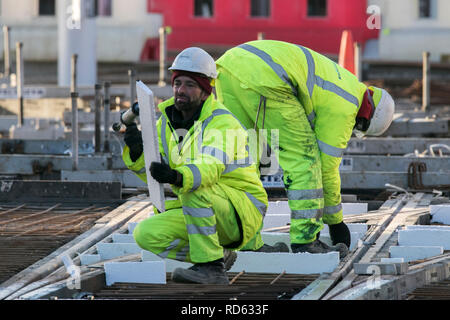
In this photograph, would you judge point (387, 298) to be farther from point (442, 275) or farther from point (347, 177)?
point (347, 177)

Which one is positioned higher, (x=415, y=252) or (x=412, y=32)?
(x=412, y=32)

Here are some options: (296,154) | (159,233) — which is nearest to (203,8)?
(296,154)

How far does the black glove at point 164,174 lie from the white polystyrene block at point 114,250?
1.45m

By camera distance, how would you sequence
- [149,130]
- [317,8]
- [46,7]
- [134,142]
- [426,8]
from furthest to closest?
[46,7], [317,8], [426,8], [134,142], [149,130]

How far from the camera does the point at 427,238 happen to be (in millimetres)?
8812

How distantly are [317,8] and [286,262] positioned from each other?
2686cm

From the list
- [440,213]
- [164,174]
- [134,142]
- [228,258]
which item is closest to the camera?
[164,174]

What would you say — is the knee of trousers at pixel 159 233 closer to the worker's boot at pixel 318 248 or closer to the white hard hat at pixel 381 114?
the worker's boot at pixel 318 248

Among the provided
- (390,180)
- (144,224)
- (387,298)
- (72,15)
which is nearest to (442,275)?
(387,298)

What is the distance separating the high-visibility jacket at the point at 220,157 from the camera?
7348 mm

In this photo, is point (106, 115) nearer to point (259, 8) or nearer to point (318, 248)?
point (318, 248)

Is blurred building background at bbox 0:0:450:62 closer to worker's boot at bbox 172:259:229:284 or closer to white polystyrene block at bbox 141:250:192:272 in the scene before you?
white polystyrene block at bbox 141:250:192:272

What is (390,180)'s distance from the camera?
477 inches

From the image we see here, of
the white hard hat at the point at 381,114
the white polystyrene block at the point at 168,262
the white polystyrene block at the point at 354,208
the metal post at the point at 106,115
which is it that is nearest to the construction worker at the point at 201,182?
the white polystyrene block at the point at 168,262
